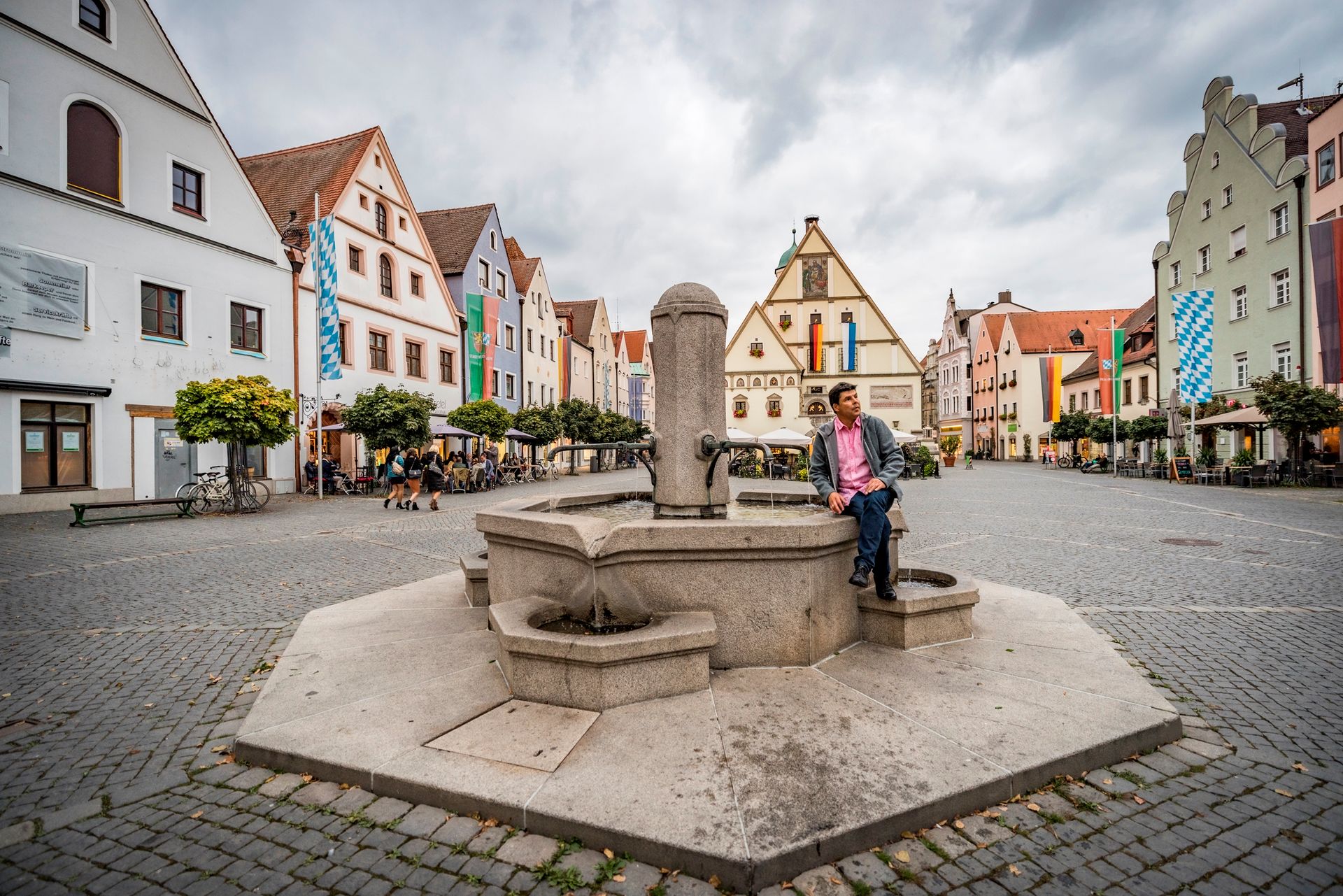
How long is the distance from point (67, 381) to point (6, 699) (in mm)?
16134

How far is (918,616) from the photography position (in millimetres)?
4609

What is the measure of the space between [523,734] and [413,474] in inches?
634

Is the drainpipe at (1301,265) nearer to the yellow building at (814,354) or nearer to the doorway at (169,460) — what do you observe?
the yellow building at (814,354)

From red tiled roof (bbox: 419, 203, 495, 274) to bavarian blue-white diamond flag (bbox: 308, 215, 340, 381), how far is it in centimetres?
1271

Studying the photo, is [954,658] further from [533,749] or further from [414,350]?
[414,350]

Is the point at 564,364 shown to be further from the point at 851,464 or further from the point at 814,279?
the point at 851,464

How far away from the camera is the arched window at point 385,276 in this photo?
91.6 ft

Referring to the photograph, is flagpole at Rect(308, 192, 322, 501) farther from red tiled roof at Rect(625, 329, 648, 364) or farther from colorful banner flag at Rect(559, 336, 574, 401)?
red tiled roof at Rect(625, 329, 648, 364)

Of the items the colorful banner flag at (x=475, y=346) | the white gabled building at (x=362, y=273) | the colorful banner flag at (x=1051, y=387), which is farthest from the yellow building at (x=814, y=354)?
the white gabled building at (x=362, y=273)

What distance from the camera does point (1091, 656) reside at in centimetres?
455

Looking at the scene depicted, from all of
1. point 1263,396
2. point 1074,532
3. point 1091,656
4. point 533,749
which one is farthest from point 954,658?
point 1263,396

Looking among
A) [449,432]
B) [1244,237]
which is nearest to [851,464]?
[449,432]

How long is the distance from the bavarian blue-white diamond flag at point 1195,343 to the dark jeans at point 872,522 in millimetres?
27353

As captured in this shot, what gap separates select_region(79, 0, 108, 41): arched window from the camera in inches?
661
